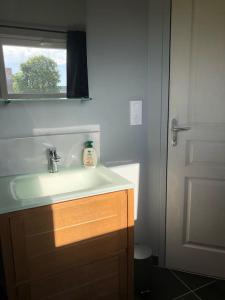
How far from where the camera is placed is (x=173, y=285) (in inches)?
75.6

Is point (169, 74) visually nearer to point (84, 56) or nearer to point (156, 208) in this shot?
point (84, 56)

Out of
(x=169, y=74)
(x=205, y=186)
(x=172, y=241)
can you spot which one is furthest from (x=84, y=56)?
(x=172, y=241)

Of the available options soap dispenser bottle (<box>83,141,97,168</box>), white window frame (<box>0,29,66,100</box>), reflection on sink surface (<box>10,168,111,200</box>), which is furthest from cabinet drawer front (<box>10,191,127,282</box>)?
white window frame (<box>0,29,66,100</box>)

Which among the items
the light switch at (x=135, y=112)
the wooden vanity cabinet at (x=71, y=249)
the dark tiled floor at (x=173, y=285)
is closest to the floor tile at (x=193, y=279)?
the dark tiled floor at (x=173, y=285)

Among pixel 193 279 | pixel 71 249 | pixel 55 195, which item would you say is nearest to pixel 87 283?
pixel 71 249

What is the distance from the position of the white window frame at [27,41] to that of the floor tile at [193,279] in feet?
4.96

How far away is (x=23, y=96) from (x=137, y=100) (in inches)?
29.4

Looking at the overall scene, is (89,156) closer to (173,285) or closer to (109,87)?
(109,87)

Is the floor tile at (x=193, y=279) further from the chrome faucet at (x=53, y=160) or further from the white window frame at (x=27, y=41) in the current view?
the white window frame at (x=27, y=41)

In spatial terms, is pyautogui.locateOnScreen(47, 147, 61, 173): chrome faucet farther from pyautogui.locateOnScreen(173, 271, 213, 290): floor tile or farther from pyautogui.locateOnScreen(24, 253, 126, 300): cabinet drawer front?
pyautogui.locateOnScreen(173, 271, 213, 290): floor tile

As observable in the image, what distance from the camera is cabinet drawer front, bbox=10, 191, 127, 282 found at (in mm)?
1199

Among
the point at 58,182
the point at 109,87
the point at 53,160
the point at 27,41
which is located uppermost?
the point at 27,41

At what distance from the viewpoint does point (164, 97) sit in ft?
6.10

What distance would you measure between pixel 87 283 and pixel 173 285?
801 millimetres
